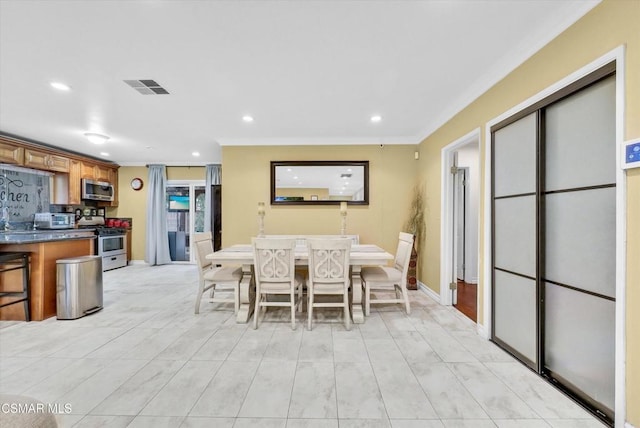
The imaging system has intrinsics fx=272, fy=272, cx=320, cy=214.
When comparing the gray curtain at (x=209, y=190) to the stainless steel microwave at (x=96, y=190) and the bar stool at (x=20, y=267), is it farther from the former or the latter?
the bar stool at (x=20, y=267)

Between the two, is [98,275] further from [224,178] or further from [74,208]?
[74,208]

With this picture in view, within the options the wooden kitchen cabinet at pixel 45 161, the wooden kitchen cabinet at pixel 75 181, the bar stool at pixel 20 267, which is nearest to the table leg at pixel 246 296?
the bar stool at pixel 20 267

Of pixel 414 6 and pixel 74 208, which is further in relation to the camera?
pixel 74 208

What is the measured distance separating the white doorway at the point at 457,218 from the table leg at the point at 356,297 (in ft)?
4.13

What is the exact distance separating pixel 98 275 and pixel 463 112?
15.8 ft

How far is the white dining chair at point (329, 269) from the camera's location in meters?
2.79

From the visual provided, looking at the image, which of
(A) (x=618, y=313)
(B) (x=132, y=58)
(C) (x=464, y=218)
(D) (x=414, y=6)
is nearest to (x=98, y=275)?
(B) (x=132, y=58)

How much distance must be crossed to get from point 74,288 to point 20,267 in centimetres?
53

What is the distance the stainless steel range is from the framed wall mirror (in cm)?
397

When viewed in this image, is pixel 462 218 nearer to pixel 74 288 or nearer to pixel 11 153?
pixel 74 288

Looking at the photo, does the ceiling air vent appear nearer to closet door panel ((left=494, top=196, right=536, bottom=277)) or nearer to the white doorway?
the white doorway

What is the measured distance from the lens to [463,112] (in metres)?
3.07

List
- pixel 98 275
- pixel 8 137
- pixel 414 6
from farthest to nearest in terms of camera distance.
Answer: pixel 8 137, pixel 98 275, pixel 414 6

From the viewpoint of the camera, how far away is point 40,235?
4.19 m
